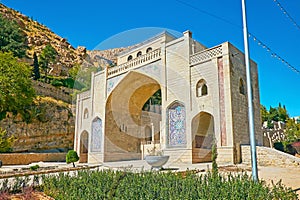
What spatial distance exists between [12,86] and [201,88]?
49.4ft

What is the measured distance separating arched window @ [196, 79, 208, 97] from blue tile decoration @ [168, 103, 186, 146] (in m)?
1.18

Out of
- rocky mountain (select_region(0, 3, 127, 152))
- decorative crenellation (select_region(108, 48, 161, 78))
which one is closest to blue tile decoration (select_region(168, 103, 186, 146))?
decorative crenellation (select_region(108, 48, 161, 78))

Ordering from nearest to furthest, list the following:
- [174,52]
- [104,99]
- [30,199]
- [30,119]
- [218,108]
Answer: [30,199], [218,108], [174,52], [104,99], [30,119]

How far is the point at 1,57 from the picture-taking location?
20500 millimetres

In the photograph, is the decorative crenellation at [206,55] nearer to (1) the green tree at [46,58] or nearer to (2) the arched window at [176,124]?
(2) the arched window at [176,124]

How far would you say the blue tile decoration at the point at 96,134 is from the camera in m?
18.3

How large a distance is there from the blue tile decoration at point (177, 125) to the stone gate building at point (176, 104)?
51mm

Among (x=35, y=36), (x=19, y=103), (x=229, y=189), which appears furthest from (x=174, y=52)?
(x=35, y=36)

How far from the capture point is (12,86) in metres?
19.6

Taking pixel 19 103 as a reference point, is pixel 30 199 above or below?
below

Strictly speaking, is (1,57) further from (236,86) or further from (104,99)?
(236,86)

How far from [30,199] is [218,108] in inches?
351

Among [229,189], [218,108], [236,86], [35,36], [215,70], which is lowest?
[229,189]

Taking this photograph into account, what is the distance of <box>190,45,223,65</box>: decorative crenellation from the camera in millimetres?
12102
